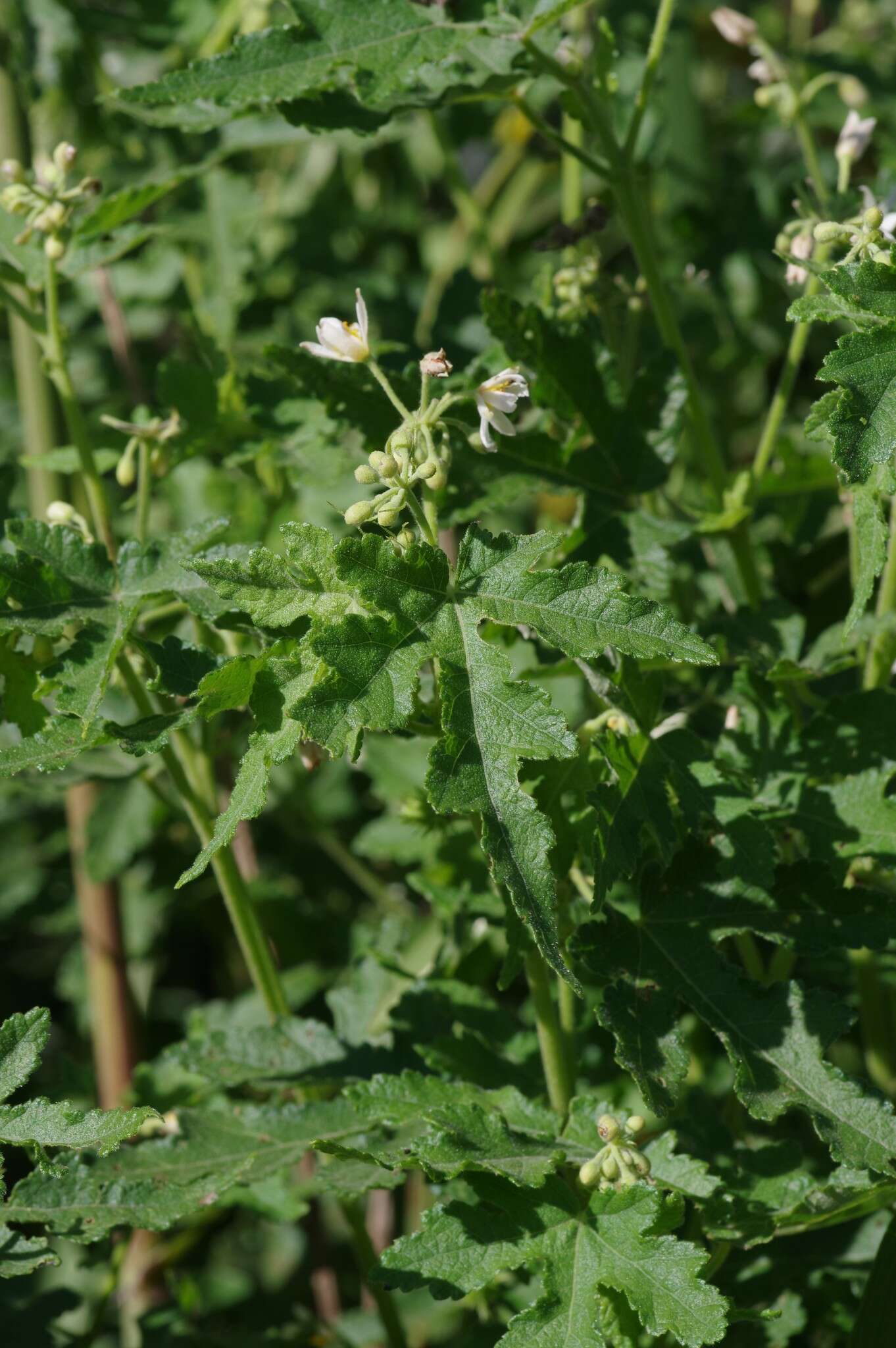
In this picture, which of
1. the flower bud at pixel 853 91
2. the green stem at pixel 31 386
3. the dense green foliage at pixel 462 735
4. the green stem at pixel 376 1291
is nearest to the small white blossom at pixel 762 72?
the dense green foliage at pixel 462 735

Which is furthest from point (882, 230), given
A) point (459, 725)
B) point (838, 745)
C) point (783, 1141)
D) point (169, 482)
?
point (169, 482)

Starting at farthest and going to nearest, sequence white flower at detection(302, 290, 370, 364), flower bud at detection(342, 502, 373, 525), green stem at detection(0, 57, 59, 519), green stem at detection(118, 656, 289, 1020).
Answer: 1. green stem at detection(0, 57, 59, 519)
2. green stem at detection(118, 656, 289, 1020)
3. white flower at detection(302, 290, 370, 364)
4. flower bud at detection(342, 502, 373, 525)

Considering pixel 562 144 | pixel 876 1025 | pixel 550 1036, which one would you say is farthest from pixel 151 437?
pixel 876 1025

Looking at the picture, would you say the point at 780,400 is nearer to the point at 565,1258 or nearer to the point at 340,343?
the point at 340,343

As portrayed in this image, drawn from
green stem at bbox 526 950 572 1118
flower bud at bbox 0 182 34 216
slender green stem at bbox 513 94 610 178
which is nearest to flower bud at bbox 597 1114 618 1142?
green stem at bbox 526 950 572 1118

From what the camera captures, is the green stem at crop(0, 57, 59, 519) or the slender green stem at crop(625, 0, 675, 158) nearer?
the slender green stem at crop(625, 0, 675, 158)

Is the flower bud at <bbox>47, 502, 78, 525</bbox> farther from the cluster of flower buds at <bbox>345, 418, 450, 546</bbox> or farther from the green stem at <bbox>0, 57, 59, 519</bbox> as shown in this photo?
the green stem at <bbox>0, 57, 59, 519</bbox>
